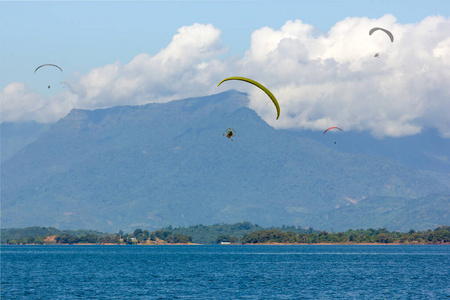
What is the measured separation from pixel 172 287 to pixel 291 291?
2030cm

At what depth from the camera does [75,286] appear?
127 metres

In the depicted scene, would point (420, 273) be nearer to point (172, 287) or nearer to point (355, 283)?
point (355, 283)

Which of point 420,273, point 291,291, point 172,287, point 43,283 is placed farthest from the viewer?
point 420,273

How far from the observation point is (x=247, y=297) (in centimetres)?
10762

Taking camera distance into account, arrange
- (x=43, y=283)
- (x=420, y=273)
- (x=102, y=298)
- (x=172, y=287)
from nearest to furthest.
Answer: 1. (x=102, y=298)
2. (x=172, y=287)
3. (x=43, y=283)
4. (x=420, y=273)

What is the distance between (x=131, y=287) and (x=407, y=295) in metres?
44.5

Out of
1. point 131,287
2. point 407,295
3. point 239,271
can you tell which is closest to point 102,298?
point 131,287

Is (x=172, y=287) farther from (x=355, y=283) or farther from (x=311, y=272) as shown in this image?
(x=311, y=272)

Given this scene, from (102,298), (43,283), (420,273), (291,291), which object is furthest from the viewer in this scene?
(420,273)

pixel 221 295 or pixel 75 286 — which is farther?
pixel 75 286

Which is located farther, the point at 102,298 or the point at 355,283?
the point at 355,283

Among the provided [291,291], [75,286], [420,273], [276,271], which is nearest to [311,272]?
[276,271]

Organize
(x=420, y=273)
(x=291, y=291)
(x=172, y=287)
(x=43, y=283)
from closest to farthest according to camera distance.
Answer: (x=291, y=291) < (x=172, y=287) < (x=43, y=283) < (x=420, y=273)

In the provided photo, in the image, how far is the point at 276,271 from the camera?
6403 inches
